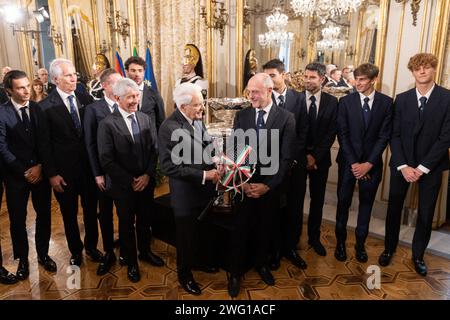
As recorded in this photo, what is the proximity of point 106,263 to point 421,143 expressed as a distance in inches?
107

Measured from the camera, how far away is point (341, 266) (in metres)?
2.93

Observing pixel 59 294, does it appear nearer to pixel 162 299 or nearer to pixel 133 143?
pixel 162 299

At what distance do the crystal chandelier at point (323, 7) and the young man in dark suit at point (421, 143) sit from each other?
1.44 m

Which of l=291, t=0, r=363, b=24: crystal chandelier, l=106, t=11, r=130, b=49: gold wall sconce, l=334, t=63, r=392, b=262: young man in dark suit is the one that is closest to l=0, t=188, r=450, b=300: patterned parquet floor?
l=334, t=63, r=392, b=262: young man in dark suit

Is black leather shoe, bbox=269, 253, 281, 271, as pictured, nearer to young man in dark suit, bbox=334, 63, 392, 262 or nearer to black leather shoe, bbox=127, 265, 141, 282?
young man in dark suit, bbox=334, 63, 392, 262

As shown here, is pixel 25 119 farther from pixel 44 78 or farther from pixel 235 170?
pixel 44 78

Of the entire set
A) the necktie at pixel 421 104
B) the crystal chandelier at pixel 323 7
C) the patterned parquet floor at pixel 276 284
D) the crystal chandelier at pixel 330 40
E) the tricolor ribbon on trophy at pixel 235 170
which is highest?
the crystal chandelier at pixel 323 7

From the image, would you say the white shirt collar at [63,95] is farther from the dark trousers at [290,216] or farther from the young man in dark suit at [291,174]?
the dark trousers at [290,216]

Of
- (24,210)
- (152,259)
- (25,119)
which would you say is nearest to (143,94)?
(25,119)

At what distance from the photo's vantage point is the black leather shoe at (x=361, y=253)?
2994 mm

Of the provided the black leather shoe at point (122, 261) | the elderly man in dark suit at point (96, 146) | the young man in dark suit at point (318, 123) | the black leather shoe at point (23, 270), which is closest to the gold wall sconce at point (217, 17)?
the young man in dark suit at point (318, 123)

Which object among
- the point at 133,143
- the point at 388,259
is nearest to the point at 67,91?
the point at 133,143

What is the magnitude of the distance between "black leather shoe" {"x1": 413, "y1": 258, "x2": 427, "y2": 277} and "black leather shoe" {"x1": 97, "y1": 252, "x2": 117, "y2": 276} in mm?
2565

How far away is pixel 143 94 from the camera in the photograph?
3.16 meters
